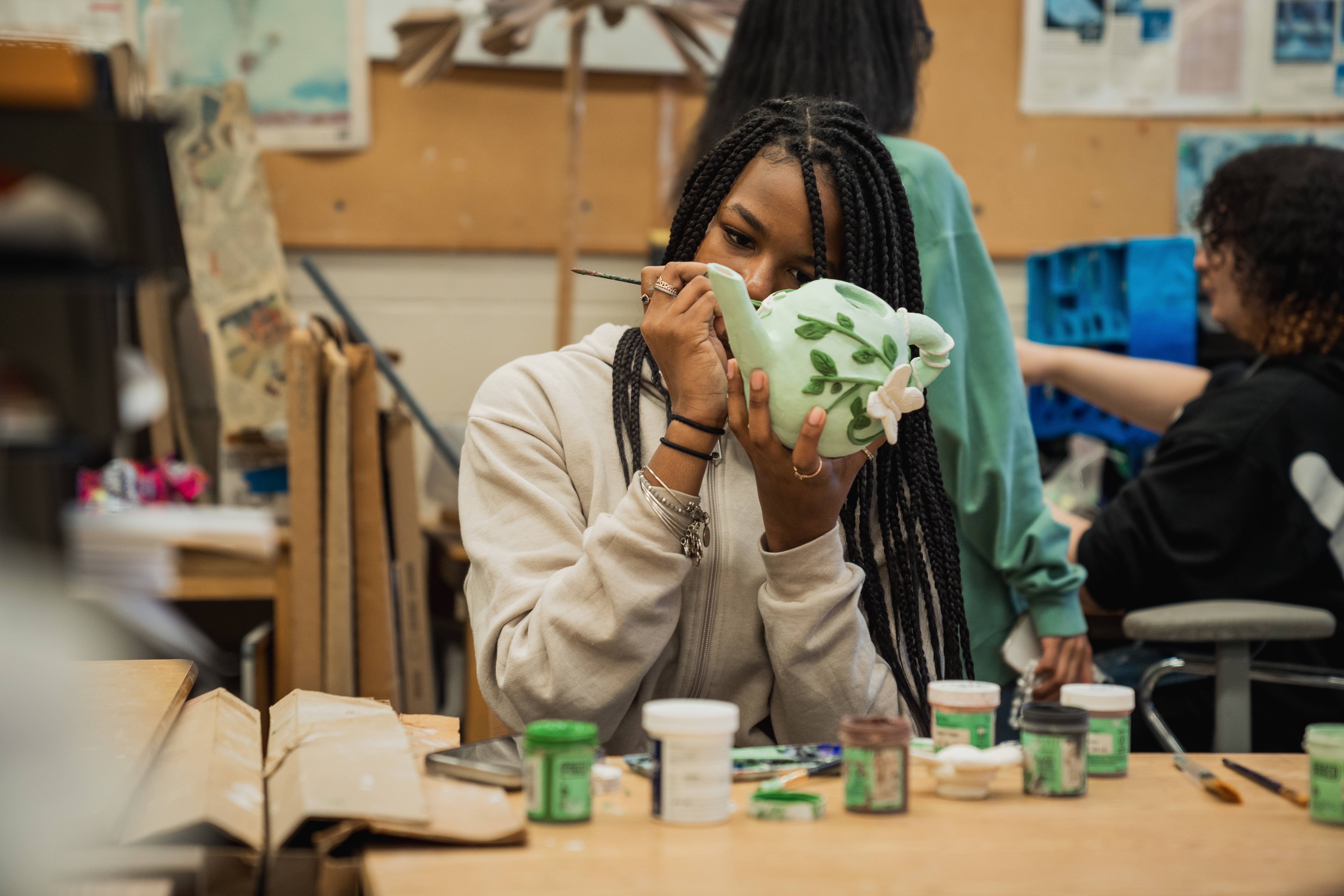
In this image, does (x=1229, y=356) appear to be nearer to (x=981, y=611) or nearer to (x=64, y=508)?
(x=981, y=611)

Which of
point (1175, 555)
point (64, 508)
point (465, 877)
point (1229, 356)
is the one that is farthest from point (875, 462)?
point (1229, 356)

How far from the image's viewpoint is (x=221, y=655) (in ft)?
1.82

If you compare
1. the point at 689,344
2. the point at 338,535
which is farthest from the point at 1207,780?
the point at 338,535

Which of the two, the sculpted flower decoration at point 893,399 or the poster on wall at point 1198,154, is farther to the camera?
the poster on wall at point 1198,154

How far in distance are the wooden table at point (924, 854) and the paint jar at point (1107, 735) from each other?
53 millimetres

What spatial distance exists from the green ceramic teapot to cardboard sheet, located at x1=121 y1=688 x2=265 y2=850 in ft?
1.45

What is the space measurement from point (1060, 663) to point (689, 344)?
0.67 metres

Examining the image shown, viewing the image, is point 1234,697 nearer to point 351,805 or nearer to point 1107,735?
point 1107,735

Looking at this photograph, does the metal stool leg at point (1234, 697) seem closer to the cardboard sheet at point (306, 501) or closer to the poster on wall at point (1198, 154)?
the cardboard sheet at point (306, 501)

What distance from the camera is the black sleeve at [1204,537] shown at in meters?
1.72

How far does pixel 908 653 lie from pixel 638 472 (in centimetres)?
33

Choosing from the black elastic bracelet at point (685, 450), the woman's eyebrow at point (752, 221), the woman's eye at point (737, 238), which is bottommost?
the black elastic bracelet at point (685, 450)

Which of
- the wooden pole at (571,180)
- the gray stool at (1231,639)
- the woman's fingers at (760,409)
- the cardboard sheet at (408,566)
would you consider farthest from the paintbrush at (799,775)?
the wooden pole at (571,180)

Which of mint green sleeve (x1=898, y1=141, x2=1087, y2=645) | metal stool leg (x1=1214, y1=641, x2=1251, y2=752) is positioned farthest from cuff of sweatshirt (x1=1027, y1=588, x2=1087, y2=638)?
metal stool leg (x1=1214, y1=641, x2=1251, y2=752)
